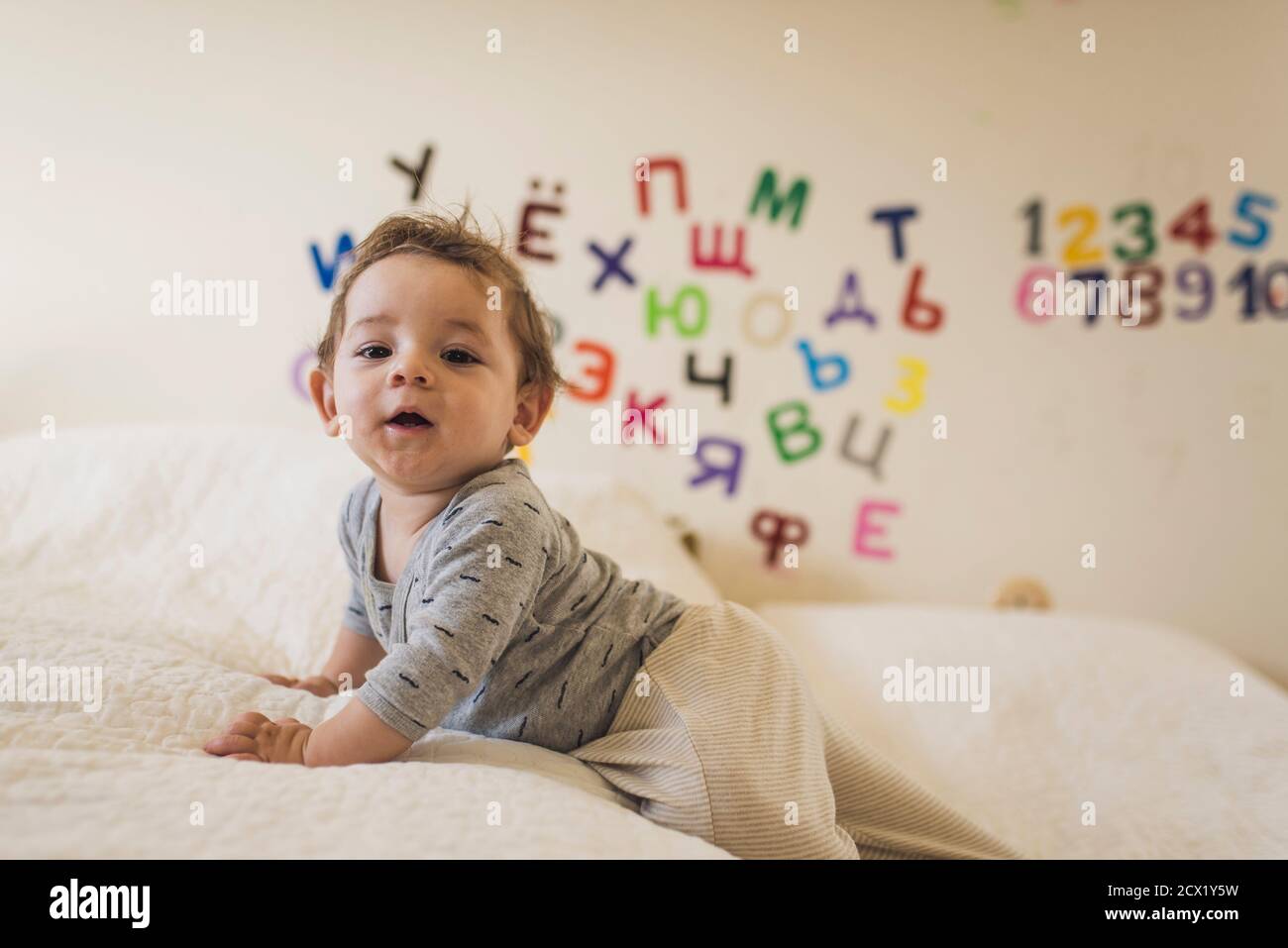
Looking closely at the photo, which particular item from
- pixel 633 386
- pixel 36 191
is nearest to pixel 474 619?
pixel 633 386

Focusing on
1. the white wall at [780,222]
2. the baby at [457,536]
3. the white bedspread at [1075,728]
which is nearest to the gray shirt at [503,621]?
the baby at [457,536]

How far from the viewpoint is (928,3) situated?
6.41 feet

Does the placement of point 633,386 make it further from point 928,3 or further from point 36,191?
point 36,191

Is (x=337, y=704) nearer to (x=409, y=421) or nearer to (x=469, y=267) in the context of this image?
(x=409, y=421)

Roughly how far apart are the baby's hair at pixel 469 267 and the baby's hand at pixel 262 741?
0.33 metres

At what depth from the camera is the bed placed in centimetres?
65

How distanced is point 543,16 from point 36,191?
3.30 ft

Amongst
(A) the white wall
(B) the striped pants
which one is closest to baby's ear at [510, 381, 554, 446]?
(B) the striped pants

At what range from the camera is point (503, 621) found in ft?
2.60

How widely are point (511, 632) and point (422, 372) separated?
0.23 m

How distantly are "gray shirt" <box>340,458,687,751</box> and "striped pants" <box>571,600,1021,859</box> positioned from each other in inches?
1.4

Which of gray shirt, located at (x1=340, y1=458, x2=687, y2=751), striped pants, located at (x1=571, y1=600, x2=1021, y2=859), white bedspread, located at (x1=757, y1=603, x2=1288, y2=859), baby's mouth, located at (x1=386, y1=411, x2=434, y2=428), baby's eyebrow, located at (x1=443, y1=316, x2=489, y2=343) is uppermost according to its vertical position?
baby's eyebrow, located at (x1=443, y1=316, x2=489, y2=343)

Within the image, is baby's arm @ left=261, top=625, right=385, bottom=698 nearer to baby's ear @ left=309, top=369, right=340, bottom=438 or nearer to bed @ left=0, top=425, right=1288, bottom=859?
bed @ left=0, top=425, right=1288, bottom=859

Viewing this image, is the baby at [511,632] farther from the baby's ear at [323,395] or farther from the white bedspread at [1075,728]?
the white bedspread at [1075,728]
